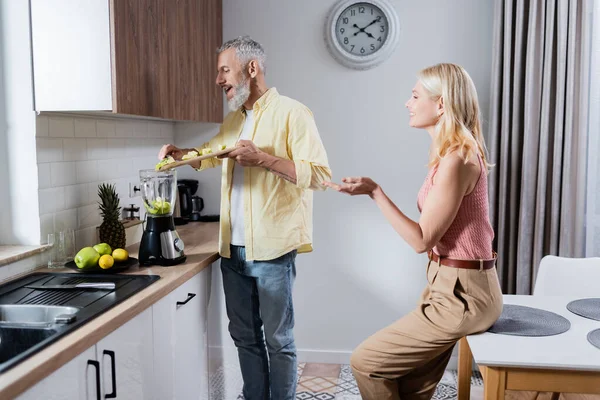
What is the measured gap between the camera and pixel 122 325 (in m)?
1.58

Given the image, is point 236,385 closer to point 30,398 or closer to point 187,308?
point 187,308

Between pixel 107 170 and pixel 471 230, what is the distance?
1.60m

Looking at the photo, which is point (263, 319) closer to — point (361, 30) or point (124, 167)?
point (124, 167)

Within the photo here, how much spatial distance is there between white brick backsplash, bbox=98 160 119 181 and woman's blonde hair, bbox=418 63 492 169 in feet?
4.72

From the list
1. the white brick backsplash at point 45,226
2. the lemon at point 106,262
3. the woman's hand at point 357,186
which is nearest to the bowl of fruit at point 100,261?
the lemon at point 106,262

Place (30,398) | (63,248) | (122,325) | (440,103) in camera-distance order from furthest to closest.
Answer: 1. (63,248)
2. (440,103)
3. (122,325)
4. (30,398)

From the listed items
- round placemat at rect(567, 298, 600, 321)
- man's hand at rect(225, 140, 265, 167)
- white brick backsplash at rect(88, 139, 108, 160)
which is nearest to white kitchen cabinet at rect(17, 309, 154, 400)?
man's hand at rect(225, 140, 265, 167)

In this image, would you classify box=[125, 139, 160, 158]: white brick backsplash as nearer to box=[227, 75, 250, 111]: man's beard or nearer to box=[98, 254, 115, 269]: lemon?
box=[227, 75, 250, 111]: man's beard

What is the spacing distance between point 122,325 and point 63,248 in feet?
2.28

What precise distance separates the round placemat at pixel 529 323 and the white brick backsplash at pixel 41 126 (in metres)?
1.68

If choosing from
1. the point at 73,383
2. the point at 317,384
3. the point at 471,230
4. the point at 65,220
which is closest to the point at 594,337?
the point at 471,230

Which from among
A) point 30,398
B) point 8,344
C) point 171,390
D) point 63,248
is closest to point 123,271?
point 63,248

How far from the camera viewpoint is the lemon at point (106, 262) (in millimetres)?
2006

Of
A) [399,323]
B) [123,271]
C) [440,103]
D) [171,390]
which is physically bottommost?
[171,390]
